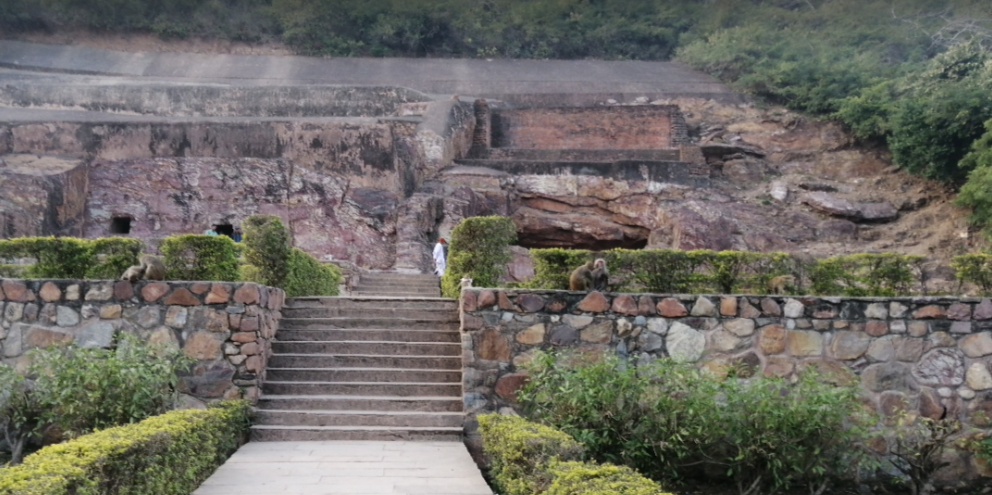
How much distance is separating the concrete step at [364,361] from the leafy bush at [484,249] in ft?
3.55

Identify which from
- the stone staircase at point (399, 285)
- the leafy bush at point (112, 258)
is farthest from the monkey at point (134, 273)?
the stone staircase at point (399, 285)

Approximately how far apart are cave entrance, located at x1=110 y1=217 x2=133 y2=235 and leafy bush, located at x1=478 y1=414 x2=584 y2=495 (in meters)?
12.9

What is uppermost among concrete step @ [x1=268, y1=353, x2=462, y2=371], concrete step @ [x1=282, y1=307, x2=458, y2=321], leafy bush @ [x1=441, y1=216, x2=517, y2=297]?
leafy bush @ [x1=441, y1=216, x2=517, y2=297]

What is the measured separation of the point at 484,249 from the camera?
8.47m

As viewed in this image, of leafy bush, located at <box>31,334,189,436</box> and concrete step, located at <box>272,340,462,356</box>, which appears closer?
leafy bush, located at <box>31,334,189,436</box>

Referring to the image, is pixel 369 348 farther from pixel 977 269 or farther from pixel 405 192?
pixel 405 192

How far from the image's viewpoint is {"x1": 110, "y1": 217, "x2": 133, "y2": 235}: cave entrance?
16.2 meters

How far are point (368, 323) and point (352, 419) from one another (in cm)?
143

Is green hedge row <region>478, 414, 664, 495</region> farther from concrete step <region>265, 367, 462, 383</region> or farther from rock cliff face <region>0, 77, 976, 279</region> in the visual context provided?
rock cliff face <region>0, 77, 976, 279</region>

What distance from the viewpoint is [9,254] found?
7.43 m

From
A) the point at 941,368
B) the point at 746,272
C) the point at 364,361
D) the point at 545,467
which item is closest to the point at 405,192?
the point at 364,361

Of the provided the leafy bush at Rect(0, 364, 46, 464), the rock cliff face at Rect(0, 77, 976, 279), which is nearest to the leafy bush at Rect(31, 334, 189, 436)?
the leafy bush at Rect(0, 364, 46, 464)

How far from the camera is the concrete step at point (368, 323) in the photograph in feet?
25.9

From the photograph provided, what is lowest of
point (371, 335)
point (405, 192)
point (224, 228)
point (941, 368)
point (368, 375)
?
point (368, 375)
